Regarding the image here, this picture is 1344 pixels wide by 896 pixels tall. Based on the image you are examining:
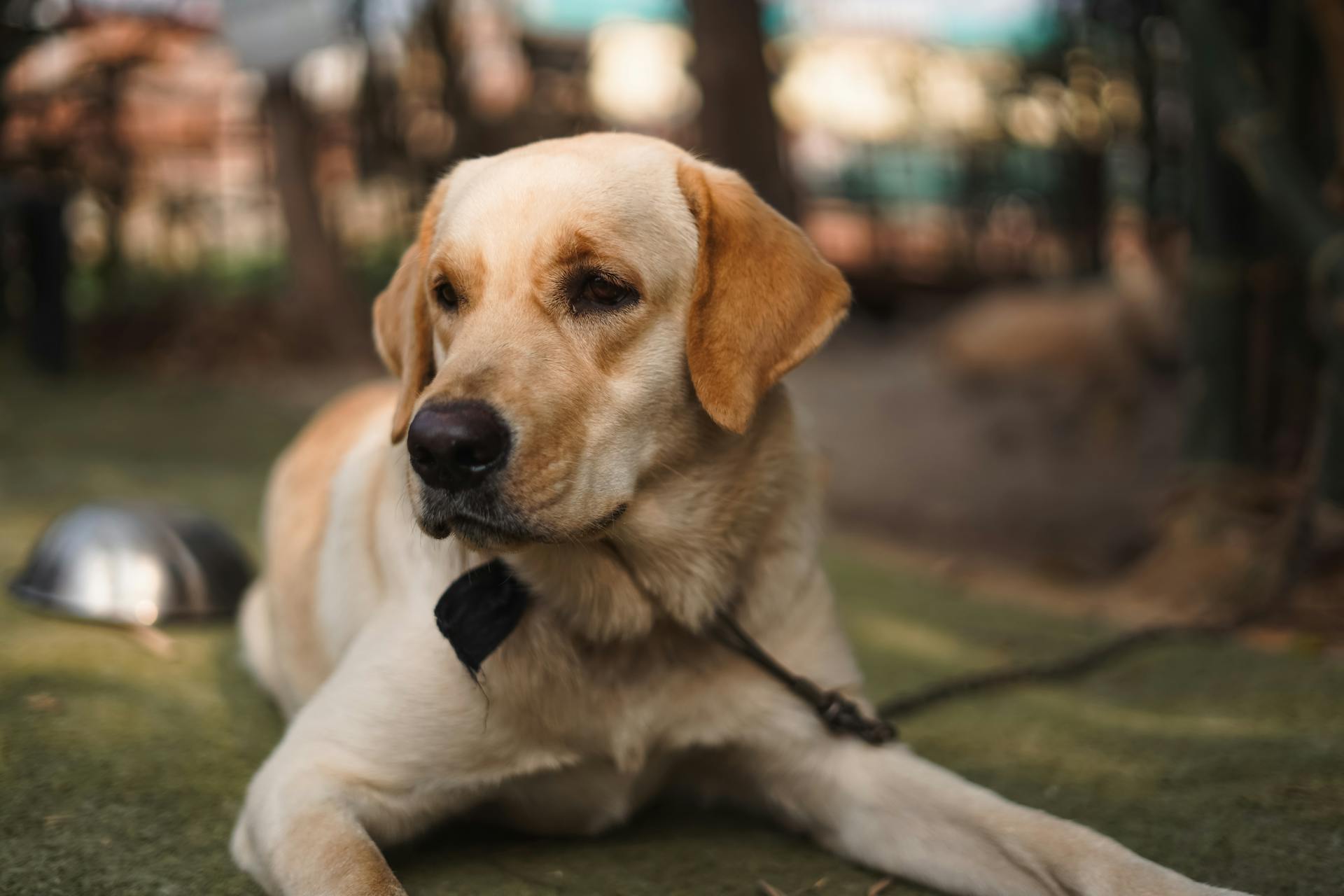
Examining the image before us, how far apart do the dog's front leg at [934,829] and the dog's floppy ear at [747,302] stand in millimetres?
668

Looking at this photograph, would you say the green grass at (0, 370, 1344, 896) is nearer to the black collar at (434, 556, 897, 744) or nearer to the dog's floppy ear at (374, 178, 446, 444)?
the black collar at (434, 556, 897, 744)

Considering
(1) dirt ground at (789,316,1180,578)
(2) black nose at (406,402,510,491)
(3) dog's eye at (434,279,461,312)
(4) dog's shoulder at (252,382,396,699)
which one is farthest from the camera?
(1) dirt ground at (789,316,1180,578)

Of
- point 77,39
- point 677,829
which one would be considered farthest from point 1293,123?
point 77,39

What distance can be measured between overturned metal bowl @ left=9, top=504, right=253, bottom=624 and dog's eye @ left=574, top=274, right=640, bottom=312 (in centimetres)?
192

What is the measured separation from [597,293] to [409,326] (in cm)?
44

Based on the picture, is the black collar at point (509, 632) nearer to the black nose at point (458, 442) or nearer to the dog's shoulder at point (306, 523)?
the black nose at point (458, 442)

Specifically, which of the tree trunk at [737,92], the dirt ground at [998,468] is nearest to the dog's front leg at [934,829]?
the dirt ground at [998,468]

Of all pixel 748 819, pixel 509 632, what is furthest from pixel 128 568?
pixel 748 819

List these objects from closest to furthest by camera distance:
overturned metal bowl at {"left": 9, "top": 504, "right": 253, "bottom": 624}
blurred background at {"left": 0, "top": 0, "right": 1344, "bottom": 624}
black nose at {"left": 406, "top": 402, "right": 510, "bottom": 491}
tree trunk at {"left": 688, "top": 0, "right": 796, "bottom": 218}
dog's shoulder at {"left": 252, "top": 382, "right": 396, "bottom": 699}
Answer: black nose at {"left": 406, "top": 402, "right": 510, "bottom": 491}, dog's shoulder at {"left": 252, "top": 382, "right": 396, "bottom": 699}, overturned metal bowl at {"left": 9, "top": 504, "right": 253, "bottom": 624}, blurred background at {"left": 0, "top": 0, "right": 1344, "bottom": 624}, tree trunk at {"left": 688, "top": 0, "right": 796, "bottom": 218}

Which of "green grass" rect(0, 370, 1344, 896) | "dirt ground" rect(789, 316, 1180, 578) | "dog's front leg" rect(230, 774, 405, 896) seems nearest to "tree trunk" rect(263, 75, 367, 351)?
"dirt ground" rect(789, 316, 1180, 578)

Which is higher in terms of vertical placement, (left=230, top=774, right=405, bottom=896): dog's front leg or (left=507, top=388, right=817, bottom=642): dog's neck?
(left=507, top=388, right=817, bottom=642): dog's neck

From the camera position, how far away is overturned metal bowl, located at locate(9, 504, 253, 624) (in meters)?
3.34

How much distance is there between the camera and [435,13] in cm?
1024

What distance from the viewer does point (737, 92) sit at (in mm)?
7805
